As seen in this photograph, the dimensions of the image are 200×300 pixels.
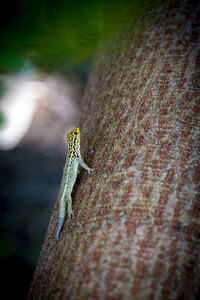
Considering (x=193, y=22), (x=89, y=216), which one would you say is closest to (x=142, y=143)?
(x=89, y=216)

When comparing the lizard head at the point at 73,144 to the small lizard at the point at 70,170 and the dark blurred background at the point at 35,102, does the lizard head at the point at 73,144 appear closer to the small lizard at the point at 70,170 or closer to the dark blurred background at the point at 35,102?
the small lizard at the point at 70,170

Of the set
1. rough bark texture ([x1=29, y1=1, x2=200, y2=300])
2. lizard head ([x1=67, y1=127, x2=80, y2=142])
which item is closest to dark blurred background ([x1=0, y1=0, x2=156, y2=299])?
rough bark texture ([x1=29, y1=1, x2=200, y2=300])

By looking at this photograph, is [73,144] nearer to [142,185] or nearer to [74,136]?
[74,136]

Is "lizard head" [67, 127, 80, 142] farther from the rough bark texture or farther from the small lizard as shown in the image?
the rough bark texture

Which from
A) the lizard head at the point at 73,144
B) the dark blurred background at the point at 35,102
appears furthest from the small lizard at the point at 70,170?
the dark blurred background at the point at 35,102

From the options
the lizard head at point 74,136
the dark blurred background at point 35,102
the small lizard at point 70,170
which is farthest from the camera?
the lizard head at point 74,136

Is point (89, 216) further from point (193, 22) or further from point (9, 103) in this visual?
point (9, 103)

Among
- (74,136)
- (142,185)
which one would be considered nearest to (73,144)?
(74,136)
